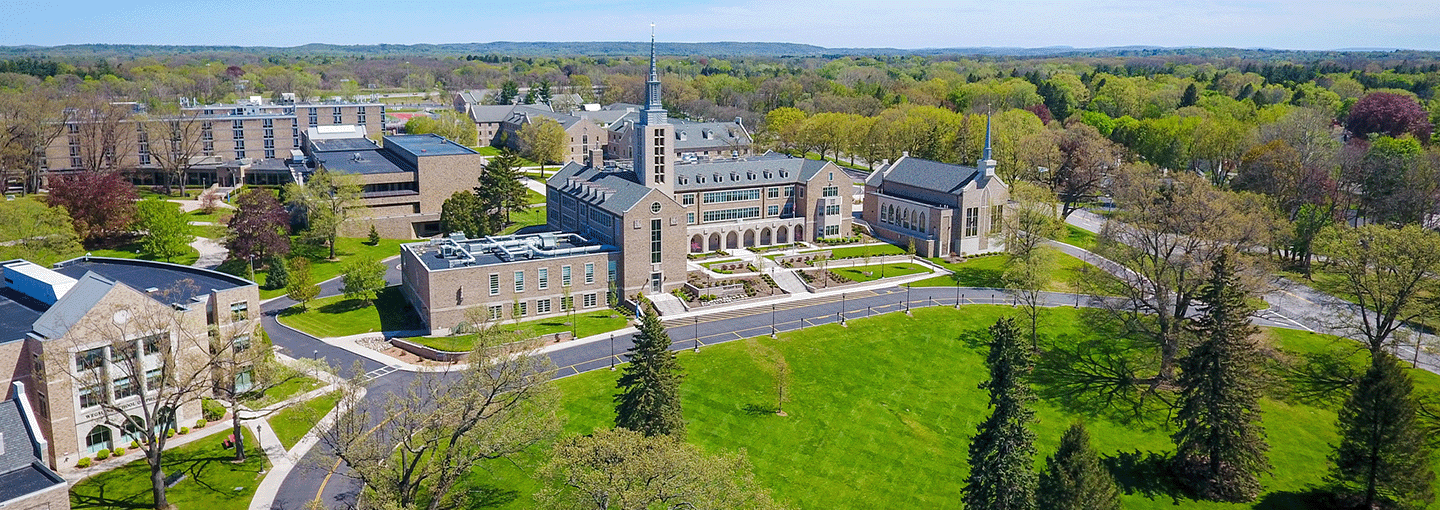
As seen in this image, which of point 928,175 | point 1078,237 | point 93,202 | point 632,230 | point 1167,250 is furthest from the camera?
point 1078,237

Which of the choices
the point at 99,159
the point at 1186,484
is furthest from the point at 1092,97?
the point at 99,159

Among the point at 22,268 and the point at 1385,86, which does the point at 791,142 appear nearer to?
the point at 22,268

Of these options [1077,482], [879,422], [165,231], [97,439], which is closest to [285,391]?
[97,439]

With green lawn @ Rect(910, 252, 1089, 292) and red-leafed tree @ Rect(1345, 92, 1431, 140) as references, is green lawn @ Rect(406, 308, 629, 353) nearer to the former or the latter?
green lawn @ Rect(910, 252, 1089, 292)

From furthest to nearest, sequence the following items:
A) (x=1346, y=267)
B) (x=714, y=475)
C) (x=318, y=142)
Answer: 1. (x=318, y=142)
2. (x=1346, y=267)
3. (x=714, y=475)

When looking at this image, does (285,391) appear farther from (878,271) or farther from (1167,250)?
(1167,250)

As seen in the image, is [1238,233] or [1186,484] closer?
[1186,484]
